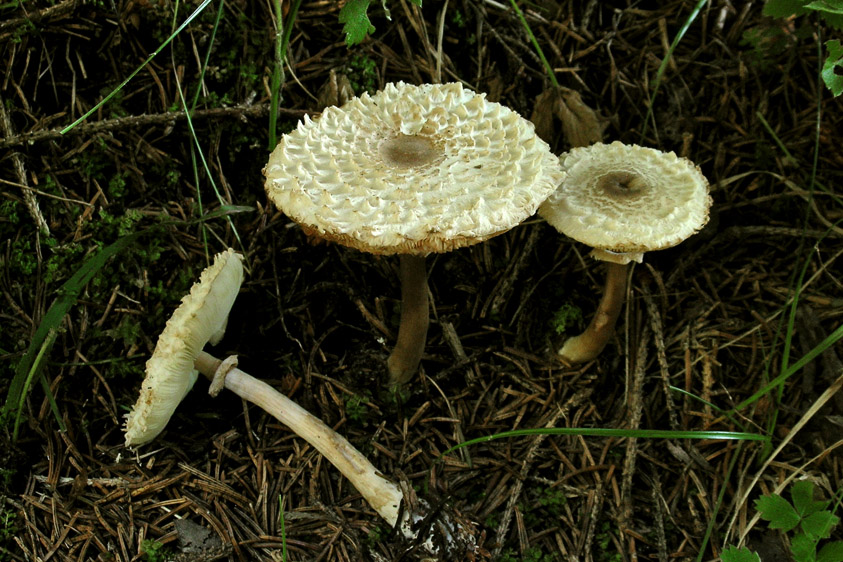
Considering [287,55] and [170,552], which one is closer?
[170,552]

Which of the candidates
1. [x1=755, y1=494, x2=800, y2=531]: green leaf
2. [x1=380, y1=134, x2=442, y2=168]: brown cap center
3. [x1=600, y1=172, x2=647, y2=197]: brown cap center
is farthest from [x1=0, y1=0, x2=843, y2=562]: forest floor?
[x1=380, y1=134, x2=442, y2=168]: brown cap center

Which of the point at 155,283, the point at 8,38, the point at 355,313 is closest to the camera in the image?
the point at 8,38

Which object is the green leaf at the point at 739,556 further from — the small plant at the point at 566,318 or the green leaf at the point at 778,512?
the small plant at the point at 566,318

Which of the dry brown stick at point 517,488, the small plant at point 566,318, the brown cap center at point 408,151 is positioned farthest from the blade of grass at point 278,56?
the dry brown stick at point 517,488

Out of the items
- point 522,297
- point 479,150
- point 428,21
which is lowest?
point 522,297

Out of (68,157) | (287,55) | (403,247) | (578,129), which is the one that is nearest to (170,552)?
(403,247)

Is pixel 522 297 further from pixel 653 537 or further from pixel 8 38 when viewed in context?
pixel 8 38
